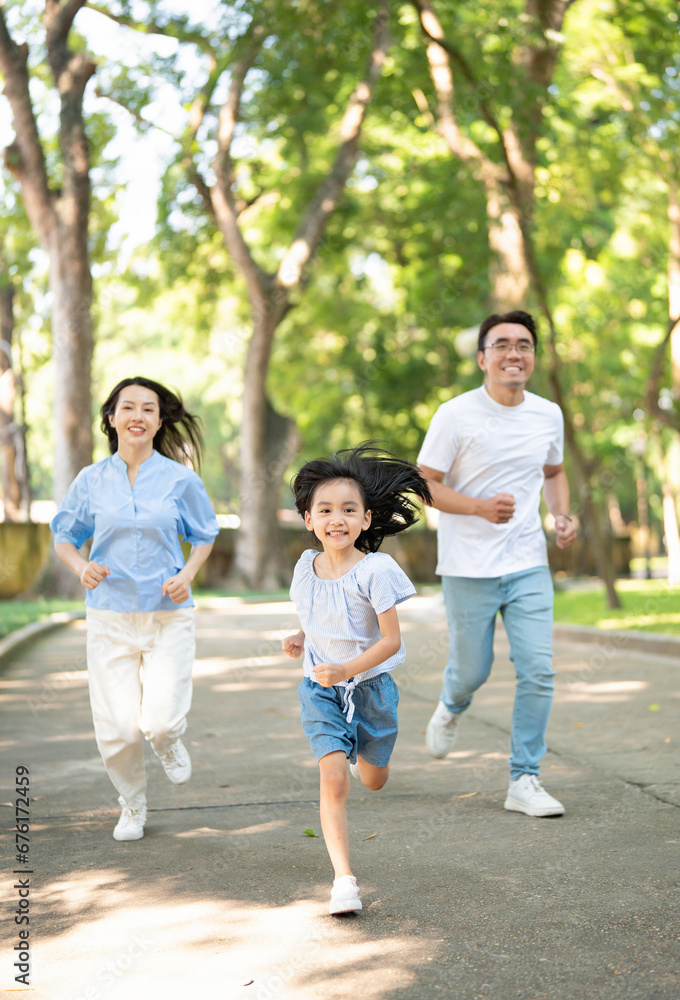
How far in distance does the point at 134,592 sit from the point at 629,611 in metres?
12.0

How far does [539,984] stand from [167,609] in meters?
2.33

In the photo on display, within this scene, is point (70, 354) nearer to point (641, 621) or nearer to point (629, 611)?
point (629, 611)

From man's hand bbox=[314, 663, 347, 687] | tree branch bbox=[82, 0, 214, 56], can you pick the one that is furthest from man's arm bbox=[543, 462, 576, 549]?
tree branch bbox=[82, 0, 214, 56]

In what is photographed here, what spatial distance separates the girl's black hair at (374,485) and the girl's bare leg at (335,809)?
89 centimetres

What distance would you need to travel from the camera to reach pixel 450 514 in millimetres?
5602

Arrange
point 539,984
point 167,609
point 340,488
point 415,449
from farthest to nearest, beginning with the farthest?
point 415,449
point 167,609
point 340,488
point 539,984

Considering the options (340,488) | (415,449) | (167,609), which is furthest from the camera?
(415,449)

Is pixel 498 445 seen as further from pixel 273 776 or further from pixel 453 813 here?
pixel 273 776

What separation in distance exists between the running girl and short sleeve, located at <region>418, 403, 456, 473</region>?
113 centimetres

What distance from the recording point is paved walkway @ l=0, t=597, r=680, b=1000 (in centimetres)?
336

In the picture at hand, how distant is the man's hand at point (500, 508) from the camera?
17.3ft

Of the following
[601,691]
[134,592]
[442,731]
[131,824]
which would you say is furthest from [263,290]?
[131,824]

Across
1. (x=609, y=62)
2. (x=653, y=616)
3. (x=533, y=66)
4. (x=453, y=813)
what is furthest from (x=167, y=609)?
(x=609, y=62)

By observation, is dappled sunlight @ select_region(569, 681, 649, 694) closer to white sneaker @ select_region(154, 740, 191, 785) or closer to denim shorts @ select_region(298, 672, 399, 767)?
white sneaker @ select_region(154, 740, 191, 785)
